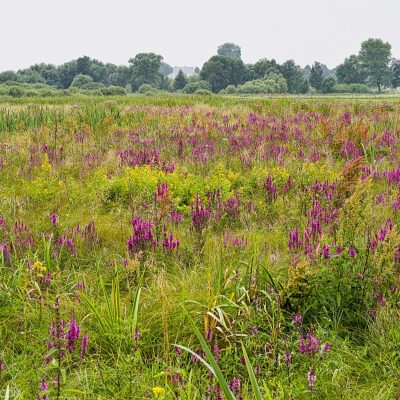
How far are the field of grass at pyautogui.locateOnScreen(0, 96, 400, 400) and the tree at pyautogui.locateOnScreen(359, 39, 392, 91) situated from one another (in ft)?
417

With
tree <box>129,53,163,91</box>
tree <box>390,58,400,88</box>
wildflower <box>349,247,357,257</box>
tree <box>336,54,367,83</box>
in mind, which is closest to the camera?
wildflower <box>349,247,357,257</box>

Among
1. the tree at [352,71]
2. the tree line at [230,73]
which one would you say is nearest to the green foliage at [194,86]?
the tree line at [230,73]

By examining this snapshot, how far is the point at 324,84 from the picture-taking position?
110 m

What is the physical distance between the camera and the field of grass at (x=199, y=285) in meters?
2.44

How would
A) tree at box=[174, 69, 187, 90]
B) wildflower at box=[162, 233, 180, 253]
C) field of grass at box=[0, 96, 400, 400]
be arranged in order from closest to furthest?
1. field of grass at box=[0, 96, 400, 400]
2. wildflower at box=[162, 233, 180, 253]
3. tree at box=[174, 69, 187, 90]

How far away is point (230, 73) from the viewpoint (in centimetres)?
11688

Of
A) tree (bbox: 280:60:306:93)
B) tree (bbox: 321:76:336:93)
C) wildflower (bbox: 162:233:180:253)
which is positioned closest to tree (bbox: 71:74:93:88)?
tree (bbox: 280:60:306:93)

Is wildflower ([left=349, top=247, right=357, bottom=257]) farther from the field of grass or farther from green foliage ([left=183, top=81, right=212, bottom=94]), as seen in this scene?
green foliage ([left=183, top=81, right=212, bottom=94])

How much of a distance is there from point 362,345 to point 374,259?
0.65 m

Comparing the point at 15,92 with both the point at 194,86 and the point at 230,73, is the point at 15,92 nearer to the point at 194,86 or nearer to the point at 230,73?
the point at 194,86

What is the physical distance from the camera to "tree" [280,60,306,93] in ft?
375

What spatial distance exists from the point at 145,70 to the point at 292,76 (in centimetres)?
4137

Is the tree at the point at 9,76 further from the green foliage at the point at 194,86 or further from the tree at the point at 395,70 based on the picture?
the tree at the point at 395,70

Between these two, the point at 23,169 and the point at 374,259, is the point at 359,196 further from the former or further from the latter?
the point at 23,169
